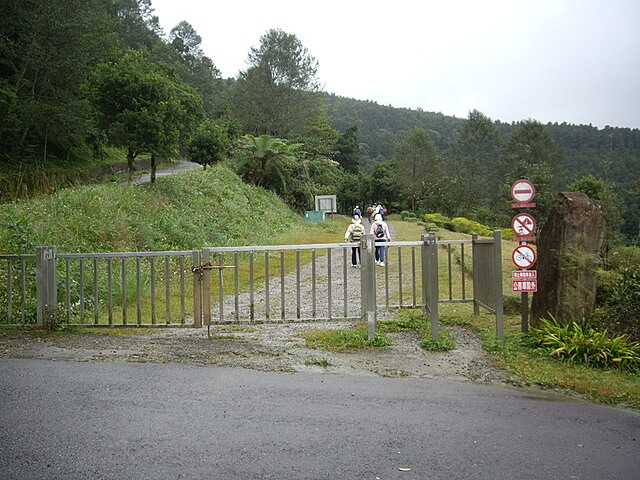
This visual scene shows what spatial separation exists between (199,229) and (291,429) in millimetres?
16793

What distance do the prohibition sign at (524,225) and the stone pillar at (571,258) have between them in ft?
1.19

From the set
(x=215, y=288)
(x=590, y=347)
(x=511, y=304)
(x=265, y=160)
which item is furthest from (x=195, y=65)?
(x=590, y=347)

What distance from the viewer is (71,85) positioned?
3041 centimetres

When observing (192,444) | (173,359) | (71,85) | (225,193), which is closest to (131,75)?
(225,193)

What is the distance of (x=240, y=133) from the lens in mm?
44750

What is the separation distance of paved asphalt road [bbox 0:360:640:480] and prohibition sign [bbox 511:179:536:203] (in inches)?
136

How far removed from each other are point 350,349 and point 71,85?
2827 cm

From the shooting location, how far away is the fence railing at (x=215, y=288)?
7.64m

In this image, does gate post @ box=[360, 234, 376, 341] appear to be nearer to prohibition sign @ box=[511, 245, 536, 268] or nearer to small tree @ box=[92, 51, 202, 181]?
prohibition sign @ box=[511, 245, 536, 268]

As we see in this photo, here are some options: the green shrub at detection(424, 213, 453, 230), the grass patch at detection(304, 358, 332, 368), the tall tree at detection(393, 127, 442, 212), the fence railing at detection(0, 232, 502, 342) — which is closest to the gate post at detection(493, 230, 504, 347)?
the fence railing at detection(0, 232, 502, 342)

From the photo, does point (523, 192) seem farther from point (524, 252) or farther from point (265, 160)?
point (265, 160)

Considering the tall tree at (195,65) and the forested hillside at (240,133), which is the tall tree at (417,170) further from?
the tall tree at (195,65)

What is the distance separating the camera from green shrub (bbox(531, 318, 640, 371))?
691cm

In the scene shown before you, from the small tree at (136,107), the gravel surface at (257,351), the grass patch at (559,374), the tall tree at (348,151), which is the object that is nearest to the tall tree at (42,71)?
the small tree at (136,107)
